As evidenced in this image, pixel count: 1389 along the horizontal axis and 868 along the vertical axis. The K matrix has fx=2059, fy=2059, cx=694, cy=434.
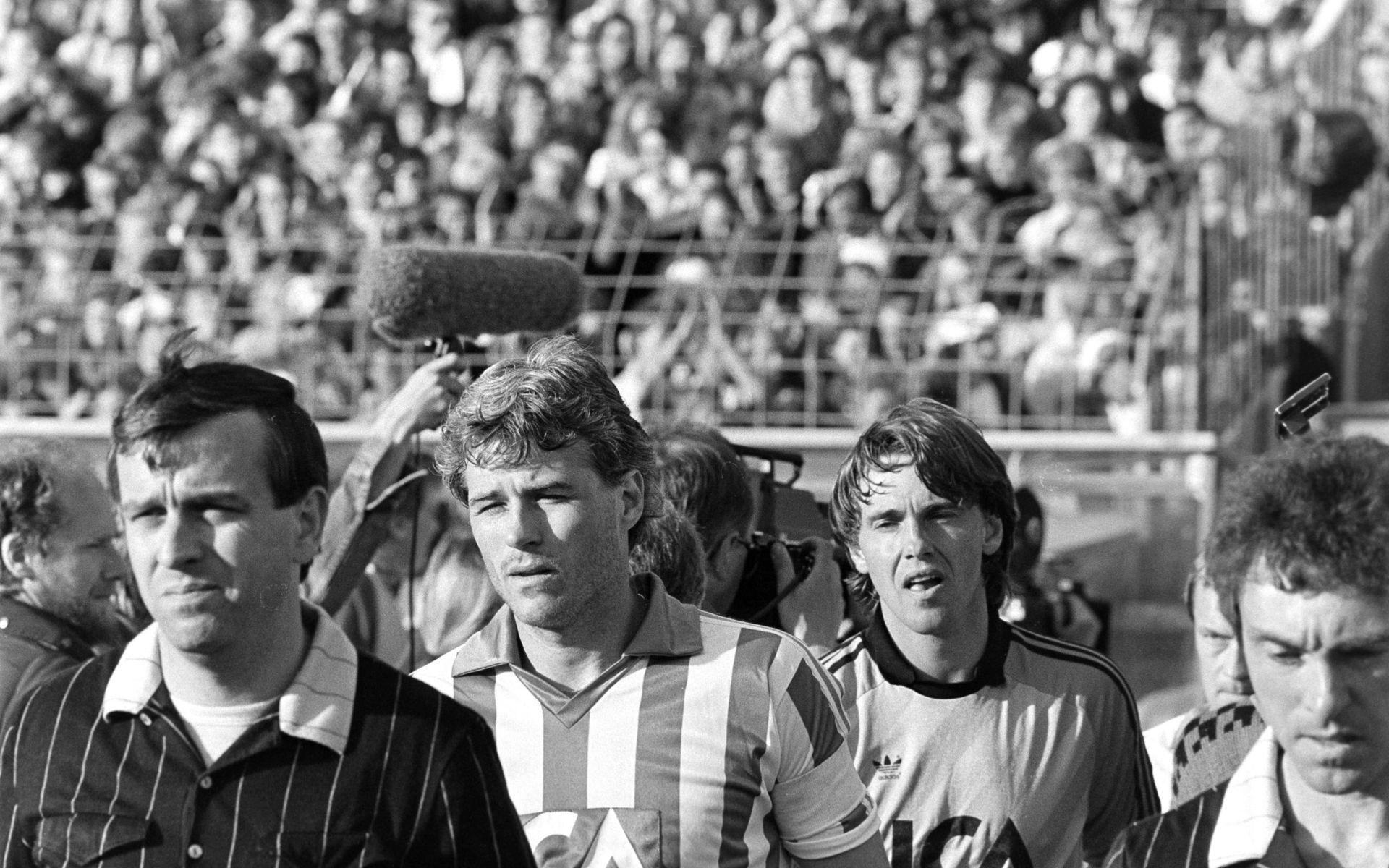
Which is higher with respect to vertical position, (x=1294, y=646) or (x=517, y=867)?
(x=1294, y=646)

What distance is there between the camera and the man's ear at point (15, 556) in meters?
3.37

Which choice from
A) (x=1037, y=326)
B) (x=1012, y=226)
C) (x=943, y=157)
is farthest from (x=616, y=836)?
(x=943, y=157)

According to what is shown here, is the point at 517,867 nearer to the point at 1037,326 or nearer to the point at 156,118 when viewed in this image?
the point at 1037,326

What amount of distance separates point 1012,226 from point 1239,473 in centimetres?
630

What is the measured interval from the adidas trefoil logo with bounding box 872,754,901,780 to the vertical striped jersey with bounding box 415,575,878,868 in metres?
0.45

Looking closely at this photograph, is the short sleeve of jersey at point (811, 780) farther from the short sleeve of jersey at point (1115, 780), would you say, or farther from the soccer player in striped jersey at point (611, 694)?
the short sleeve of jersey at point (1115, 780)

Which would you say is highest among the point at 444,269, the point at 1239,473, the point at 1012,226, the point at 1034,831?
the point at 1012,226

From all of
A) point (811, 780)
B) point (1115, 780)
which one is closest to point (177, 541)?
point (811, 780)

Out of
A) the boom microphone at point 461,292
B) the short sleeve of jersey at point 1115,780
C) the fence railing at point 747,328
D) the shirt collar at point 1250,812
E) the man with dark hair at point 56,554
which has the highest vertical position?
the fence railing at point 747,328

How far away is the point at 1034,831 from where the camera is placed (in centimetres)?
298

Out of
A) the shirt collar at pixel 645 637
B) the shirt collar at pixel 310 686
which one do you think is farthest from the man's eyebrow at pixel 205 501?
the shirt collar at pixel 645 637

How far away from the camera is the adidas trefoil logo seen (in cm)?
301

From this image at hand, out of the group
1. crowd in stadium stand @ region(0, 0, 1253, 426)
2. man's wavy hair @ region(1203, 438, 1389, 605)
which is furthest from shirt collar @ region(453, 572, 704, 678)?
crowd in stadium stand @ region(0, 0, 1253, 426)

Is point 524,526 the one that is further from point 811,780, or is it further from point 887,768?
point 887,768
